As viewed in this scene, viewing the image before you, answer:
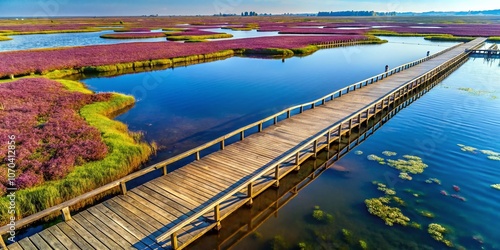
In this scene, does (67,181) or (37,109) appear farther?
(37,109)

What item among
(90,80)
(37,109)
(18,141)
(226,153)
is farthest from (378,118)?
(90,80)

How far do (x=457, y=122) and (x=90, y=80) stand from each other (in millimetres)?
42226

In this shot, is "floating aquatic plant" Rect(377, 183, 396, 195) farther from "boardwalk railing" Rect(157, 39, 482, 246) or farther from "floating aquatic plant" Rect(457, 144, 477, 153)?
"floating aquatic plant" Rect(457, 144, 477, 153)

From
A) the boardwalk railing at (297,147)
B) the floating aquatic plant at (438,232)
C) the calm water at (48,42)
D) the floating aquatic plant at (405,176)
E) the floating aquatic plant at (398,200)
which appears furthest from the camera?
the calm water at (48,42)

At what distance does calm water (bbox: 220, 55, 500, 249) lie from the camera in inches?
443

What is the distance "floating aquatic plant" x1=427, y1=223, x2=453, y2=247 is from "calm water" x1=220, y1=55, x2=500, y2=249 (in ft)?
0.79

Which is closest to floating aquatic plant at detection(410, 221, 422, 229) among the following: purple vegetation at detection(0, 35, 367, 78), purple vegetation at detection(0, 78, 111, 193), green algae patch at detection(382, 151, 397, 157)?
green algae patch at detection(382, 151, 397, 157)

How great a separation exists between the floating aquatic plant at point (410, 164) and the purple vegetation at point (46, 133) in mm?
16838

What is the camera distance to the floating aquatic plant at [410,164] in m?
16.3

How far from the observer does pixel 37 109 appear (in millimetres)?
22281

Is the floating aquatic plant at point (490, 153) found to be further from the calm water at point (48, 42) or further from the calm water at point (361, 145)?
the calm water at point (48, 42)

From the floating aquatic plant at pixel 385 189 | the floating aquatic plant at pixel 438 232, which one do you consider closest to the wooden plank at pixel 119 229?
the floating aquatic plant at pixel 438 232

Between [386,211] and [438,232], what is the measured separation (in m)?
2.02

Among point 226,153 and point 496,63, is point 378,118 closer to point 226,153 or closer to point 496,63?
point 226,153
